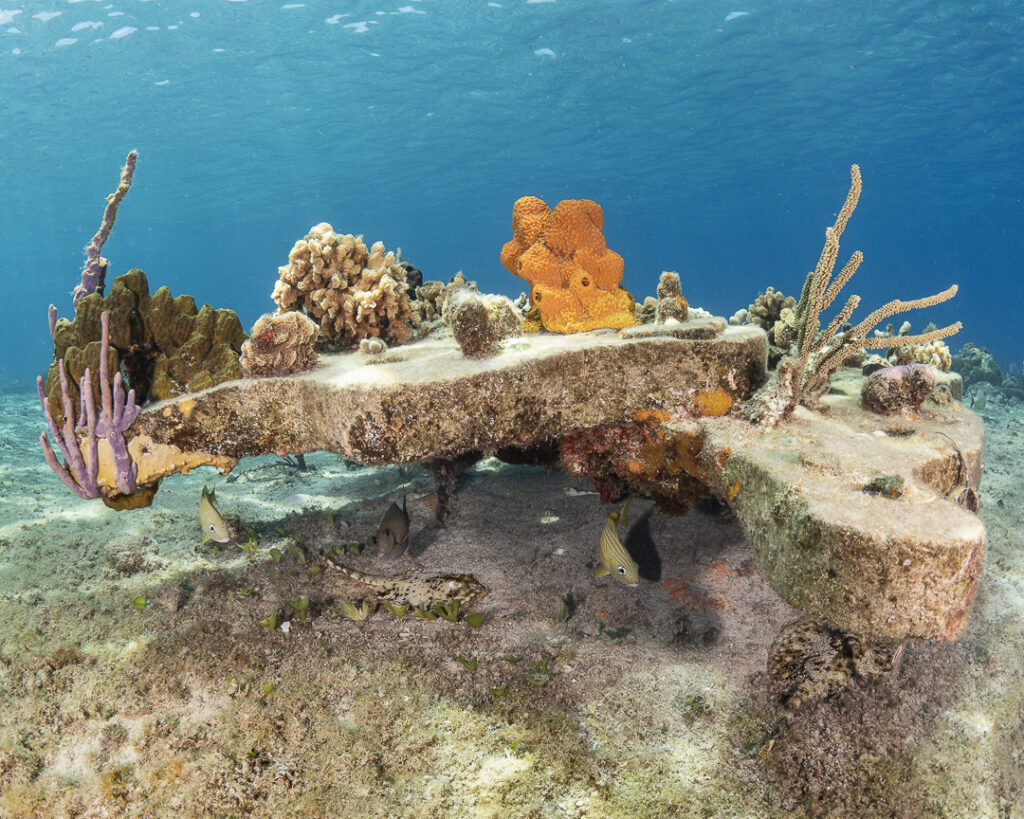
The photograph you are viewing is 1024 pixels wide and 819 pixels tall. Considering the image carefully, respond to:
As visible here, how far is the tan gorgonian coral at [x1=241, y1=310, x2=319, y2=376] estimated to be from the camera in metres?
4.11

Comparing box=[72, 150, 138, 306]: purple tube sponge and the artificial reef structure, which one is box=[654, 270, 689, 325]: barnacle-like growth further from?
box=[72, 150, 138, 306]: purple tube sponge

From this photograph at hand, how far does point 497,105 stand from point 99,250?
36366 mm

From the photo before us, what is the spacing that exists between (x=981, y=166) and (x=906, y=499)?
57134 millimetres

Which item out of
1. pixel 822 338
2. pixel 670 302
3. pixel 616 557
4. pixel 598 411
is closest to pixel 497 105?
pixel 670 302

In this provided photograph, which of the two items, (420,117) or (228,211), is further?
(228,211)

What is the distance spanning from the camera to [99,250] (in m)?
5.15

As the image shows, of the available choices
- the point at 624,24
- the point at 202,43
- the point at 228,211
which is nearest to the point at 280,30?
the point at 202,43

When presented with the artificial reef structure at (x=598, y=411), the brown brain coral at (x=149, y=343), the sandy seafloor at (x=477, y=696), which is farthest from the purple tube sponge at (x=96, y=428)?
the sandy seafloor at (x=477, y=696)

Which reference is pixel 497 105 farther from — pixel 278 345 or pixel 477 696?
pixel 477 696

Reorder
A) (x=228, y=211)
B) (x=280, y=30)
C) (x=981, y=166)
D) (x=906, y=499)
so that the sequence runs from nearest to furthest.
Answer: (x=906, y=499)
(x=280, y=30)
(x=981, y=166)
(x=228, y=211)

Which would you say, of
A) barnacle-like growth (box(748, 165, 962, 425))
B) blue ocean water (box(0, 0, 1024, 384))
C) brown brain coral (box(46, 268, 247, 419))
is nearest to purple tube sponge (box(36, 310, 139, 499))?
brown brain coral (box(46, 268, 247, 419))

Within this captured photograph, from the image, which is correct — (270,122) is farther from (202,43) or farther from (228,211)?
(228,211)

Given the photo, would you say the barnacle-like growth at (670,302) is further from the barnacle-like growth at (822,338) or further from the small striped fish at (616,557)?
the small striped fish at (616,557)

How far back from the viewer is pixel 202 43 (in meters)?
26.5
